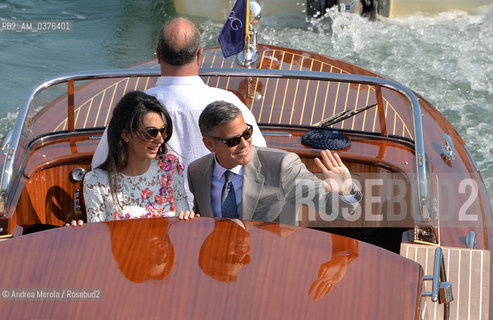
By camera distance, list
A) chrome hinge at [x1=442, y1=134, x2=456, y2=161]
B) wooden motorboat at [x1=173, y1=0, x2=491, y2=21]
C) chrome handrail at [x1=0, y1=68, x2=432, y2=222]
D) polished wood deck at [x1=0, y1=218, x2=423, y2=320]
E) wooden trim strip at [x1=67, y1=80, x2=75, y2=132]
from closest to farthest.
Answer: polished wood deck at [x1=0, y1=218, x2=423, y2=320] → chrome handrail at [x1=0, y1=68, x2=432, y2=222] → wooden trim strip at [x1=67, y1=80, x2=75, y2=132] → chrome hinge at [x1=442, y1=134, x2=456, y2=161] → wooden motorboat at [x1=173, y1=0, x2=491, y2=21]

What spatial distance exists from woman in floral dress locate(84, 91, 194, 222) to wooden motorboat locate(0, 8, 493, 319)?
298mm

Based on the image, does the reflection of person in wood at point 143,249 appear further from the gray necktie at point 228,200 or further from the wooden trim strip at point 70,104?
the wooden trim strip at point 70,104

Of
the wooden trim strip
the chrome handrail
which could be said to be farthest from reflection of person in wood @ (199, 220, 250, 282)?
the wooden trim strip

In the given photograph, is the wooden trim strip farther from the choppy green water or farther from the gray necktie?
the choppy green water

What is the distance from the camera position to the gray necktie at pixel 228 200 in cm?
195

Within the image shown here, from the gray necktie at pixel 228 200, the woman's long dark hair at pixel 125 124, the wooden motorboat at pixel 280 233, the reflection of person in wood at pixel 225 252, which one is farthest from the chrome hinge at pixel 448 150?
the reflection of person in wood at pixel 225 252

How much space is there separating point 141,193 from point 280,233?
565 mm

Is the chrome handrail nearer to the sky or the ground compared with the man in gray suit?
nearer to the sky

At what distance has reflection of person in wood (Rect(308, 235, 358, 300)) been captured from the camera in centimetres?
143

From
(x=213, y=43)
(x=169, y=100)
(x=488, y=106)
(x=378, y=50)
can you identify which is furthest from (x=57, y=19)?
(x=169, y=100)

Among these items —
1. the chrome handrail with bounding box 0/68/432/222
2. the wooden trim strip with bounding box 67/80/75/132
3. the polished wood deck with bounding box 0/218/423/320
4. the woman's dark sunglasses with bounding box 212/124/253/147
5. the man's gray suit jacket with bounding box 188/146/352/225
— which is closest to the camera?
the polished wood deck with bounding box 0/218/423/320

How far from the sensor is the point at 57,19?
698 centimetres

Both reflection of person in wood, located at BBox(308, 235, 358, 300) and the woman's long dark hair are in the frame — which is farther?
the woman's long dark hair

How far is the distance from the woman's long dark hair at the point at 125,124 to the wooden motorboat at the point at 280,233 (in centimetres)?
34
